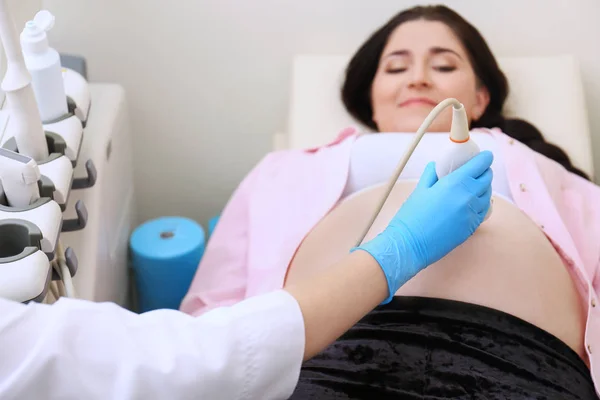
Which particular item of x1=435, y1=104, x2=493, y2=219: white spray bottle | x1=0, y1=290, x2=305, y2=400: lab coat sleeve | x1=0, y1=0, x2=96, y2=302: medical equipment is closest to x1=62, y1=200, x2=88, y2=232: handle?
x1=0, y1=0, x2=96, y2=302: medical equipment

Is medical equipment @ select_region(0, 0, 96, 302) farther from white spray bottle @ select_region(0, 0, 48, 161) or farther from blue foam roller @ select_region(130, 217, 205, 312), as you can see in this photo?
blue foam roller @ select_region(130, 217, 205, 312)

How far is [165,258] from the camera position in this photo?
1621 mm

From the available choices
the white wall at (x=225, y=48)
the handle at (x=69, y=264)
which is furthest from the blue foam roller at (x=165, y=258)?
the handle at (x=69, y=264)

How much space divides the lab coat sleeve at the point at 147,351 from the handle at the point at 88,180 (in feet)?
1.61

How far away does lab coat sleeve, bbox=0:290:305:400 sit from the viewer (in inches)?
29.4

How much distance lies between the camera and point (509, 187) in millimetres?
1390

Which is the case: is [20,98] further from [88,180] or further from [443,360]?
[443,360]

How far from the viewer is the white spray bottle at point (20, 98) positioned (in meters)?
1.00

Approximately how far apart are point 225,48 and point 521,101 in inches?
30.9

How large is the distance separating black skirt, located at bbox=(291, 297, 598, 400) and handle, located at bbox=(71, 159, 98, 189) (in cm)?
53

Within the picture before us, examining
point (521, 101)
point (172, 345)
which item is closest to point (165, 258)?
point (172, 345)

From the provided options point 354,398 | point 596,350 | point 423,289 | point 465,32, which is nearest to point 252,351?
point 354,398

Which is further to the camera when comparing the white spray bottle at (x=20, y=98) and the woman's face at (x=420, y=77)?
the woman's face at (x=420, y=77)

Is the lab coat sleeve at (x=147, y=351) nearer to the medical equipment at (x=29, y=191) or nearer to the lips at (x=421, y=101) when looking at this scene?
the medical equipment at (x=29, y=191)
